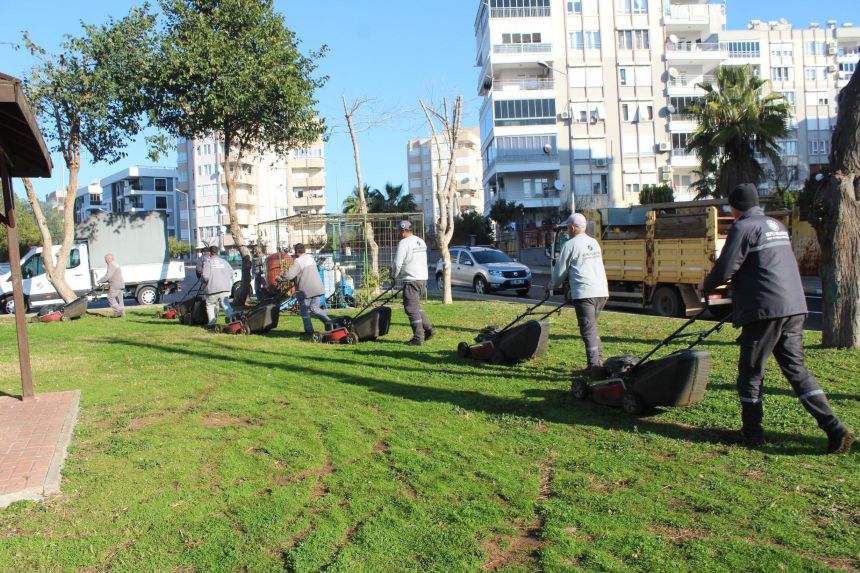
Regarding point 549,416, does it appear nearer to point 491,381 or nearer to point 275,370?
point 491,381

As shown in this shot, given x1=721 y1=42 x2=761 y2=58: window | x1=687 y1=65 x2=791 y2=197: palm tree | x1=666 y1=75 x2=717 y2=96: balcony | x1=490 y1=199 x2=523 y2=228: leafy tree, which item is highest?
x1=721 y1=42 x2=761 y2=58: window

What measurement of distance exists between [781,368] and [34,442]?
5.97 metres

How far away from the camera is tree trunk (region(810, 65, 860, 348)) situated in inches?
333

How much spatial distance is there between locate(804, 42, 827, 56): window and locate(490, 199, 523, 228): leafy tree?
36115 mm

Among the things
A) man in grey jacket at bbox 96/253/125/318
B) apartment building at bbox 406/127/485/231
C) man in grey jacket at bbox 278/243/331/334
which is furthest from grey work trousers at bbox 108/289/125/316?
apartment building at bbox 406/127/485/231

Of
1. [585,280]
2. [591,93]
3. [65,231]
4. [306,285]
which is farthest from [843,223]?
[591,93]

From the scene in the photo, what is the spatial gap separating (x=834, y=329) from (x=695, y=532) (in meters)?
6.19

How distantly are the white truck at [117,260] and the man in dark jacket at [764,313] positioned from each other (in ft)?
75.3

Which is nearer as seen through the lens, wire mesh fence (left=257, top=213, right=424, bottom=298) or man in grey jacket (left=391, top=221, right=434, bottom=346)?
man in grey jacket (left=391, top=221, right=434, bottom=346)

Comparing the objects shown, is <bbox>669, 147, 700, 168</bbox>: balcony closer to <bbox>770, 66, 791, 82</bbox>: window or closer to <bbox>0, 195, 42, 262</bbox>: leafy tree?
<bbox>770, 66, 791, 82</bbox>: window

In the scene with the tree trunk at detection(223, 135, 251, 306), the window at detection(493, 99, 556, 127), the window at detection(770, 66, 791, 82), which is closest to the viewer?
the tree trunk at detection(223, 135, 251, 306)

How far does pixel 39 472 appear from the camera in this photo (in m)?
5.33

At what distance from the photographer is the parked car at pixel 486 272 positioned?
2503cm

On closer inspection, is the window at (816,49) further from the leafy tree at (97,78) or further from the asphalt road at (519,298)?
the leafy tree at (97,78)
